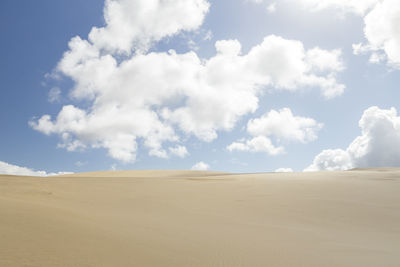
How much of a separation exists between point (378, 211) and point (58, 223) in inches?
249

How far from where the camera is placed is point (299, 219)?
207 inches

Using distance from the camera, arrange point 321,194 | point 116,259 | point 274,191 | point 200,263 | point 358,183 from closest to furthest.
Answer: point 116,259
point 200,263
point 321,194
point 274,191
point 358,183

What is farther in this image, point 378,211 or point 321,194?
point 321,194

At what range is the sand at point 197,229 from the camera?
2.55m

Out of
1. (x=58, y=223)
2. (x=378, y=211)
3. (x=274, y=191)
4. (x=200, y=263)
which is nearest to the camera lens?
(x=200, y=263)

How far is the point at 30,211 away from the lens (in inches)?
136

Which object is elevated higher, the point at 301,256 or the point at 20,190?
the point at 20,190

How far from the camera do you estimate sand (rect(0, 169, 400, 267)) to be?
2.55m

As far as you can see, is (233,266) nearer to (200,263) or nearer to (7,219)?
(200,263)

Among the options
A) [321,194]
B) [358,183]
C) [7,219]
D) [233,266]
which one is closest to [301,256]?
[233,266]

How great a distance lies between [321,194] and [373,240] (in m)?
3.52

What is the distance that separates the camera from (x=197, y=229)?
3918mm

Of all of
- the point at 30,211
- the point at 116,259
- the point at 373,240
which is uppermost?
the point at 30,211

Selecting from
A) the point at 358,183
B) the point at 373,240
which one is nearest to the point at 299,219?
the point at 373,240
